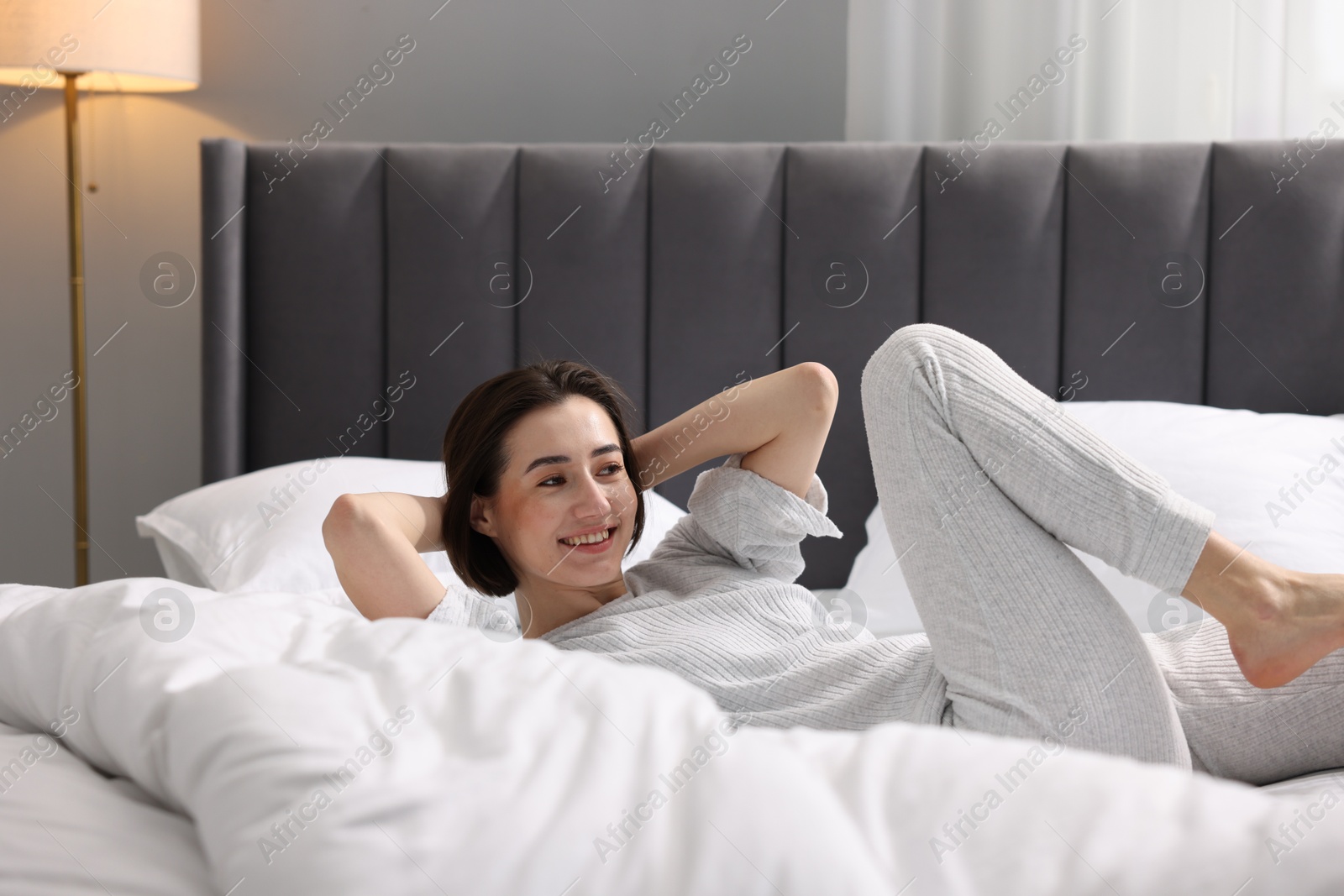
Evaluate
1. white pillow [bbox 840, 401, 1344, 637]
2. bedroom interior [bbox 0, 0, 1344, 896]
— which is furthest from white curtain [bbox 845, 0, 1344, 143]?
white pillow [bbox 840, 401, 1344, 637]

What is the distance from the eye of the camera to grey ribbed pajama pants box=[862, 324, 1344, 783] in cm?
91

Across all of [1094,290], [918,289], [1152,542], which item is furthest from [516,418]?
[1094,290]

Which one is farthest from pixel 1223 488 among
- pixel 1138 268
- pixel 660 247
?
pixel 660 247

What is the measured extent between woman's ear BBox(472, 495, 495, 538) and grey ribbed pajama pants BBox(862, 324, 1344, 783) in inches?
18.4

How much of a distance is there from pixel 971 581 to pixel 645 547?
75 centimetres

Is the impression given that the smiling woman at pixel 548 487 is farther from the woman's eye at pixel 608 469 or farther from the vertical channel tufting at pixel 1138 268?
the vertical channel tufting at pixel 1138 268

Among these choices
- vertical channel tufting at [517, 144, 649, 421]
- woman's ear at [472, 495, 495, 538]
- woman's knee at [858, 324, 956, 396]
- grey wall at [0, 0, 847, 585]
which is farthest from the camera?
grey wall at [0, 0, 847, 585]

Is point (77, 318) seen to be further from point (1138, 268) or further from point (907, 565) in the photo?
point (1138, 268)

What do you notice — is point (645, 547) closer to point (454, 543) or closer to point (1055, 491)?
point (454, 543)

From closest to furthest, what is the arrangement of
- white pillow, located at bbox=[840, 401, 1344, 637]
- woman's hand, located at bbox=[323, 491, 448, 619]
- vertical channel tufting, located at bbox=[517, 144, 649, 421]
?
woman's hand, located at bbox=[323, 491, 448, 619]
white pillow, located at bbox=[840, 401, 1344, 637]
vertical channel tufting, located at bbox=[517, 144, 649, 421]

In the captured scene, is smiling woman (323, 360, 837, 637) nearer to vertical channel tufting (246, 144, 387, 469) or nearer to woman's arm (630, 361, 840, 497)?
woman's arm (630, 361, 840, 497)

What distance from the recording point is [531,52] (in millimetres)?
2150

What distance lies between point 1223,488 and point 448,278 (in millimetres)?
1334

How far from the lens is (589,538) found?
46.3 inches
